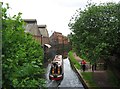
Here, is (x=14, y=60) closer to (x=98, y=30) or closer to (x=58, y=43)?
(x=98, y=30)

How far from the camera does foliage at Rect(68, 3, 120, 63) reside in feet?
56.3

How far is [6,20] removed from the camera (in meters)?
8.58

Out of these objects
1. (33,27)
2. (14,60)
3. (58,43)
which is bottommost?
(14,60)

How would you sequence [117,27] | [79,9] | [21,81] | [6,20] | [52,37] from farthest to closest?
[52,37], [79,9], [117,27], [6,20], [21,81]

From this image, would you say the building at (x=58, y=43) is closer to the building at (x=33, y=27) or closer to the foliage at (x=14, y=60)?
the building at (x=33, y=27)

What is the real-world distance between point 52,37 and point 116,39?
66621 millimetres

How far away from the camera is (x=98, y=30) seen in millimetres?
18297

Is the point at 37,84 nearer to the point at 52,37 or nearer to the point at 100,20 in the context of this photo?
the point at 100,20

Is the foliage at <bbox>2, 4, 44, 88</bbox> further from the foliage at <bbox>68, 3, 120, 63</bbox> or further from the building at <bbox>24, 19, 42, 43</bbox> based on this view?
the building at <bbox>24, 19, 42, 43</bbox>

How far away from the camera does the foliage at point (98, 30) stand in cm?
1716

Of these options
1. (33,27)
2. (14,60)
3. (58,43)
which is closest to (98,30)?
(14,60)

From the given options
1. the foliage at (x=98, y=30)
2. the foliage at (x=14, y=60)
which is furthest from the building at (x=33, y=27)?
the foliage at (x=14, y=60)

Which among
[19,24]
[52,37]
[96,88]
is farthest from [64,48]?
[19,24]

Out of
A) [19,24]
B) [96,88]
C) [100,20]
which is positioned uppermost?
[100,20]
